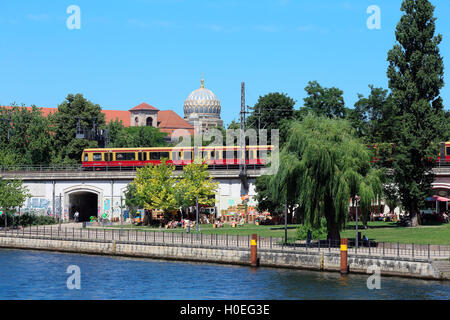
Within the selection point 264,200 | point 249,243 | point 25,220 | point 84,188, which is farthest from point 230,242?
point 84,188

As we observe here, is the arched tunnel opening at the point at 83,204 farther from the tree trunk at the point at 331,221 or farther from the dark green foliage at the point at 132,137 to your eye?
the tree trunk at the point at 331,221

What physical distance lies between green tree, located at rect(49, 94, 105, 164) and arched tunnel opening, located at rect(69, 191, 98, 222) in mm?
9858

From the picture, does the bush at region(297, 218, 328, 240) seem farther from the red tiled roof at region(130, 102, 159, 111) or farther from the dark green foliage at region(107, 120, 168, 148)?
the red tiled roof at region(130, 102, 159, 111)

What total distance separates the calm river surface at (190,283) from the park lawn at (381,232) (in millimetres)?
9147

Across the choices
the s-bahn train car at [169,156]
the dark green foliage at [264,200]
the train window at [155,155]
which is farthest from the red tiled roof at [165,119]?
the dark green foliage at [264,200]

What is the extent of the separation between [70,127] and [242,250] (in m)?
57.6

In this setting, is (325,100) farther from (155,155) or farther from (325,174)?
(325,174)

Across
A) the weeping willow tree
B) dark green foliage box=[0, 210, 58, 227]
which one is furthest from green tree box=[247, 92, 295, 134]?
the weeping willow tree

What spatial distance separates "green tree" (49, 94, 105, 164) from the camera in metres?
100

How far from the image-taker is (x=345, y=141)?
49.8 metres

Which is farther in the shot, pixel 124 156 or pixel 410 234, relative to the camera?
pixel 124 156

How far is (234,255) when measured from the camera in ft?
165

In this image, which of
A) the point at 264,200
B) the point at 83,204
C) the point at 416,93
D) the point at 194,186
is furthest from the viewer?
the point at 83,204
